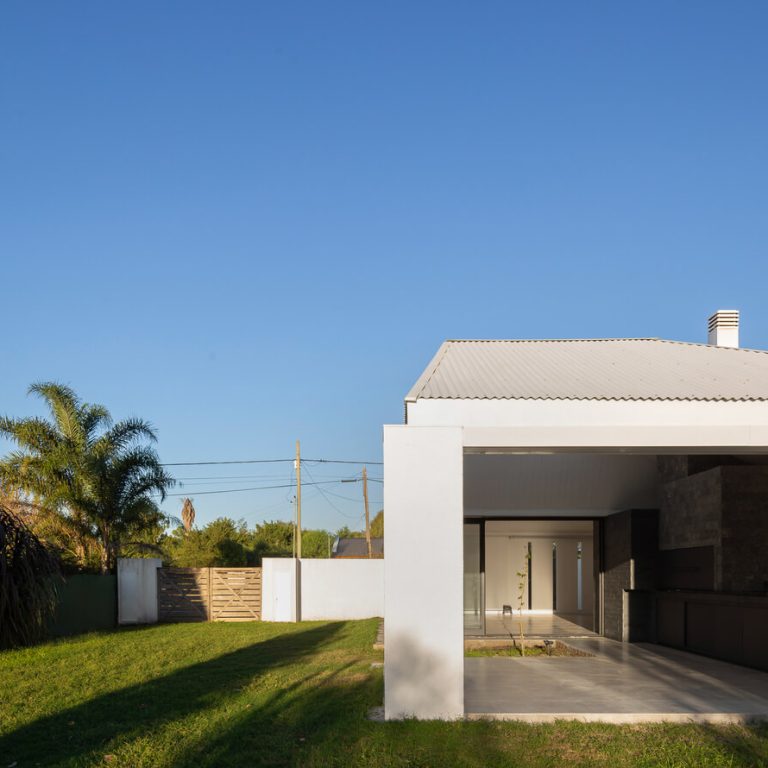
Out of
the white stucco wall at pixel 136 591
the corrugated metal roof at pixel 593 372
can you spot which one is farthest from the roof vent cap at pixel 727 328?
the white stucco wall at pixel 136 591

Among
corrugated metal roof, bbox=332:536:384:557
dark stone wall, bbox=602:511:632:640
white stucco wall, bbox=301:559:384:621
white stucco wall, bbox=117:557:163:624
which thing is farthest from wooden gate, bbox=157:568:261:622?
corrugated metal roof, bbox=332:536:384:557

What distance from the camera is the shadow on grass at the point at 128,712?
7.35 m

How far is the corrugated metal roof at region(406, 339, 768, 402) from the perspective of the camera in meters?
8.88

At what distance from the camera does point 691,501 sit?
1435cm

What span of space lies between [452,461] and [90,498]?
14.4 meters

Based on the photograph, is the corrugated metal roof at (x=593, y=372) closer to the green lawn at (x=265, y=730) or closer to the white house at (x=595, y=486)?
the white house at (x=595, y=486)

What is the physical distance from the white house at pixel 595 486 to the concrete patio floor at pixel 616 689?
78 cm

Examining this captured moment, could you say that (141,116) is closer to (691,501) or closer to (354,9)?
(354,9)

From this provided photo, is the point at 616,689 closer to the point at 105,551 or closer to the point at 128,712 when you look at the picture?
the point at 128,712

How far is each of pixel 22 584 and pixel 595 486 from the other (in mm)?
10100

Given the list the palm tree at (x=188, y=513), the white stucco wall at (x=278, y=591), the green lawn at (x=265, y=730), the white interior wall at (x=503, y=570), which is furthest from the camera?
the palm tree at (x=188, y=513)

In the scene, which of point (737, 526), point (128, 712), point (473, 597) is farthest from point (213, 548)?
point (128, 712)

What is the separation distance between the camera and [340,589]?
77.1ft

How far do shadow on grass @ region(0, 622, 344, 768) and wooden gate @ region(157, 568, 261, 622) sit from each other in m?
8.90
